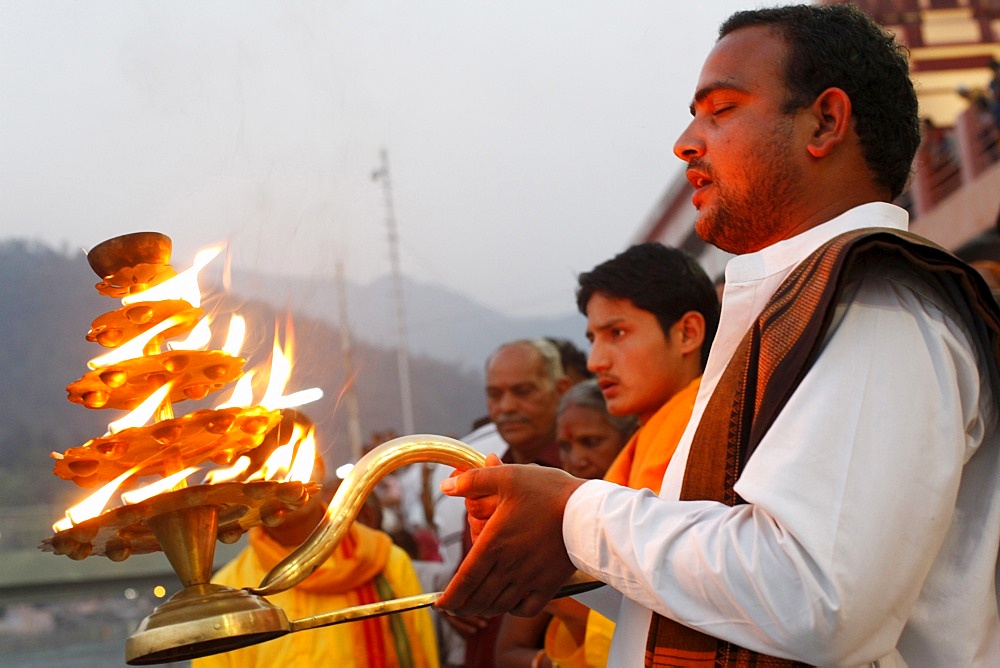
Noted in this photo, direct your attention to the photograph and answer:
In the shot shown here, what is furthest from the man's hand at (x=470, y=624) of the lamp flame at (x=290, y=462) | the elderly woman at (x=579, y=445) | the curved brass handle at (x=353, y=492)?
the lamp flame at (x=290, y=462)

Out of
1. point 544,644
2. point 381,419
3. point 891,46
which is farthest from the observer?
point 381,419

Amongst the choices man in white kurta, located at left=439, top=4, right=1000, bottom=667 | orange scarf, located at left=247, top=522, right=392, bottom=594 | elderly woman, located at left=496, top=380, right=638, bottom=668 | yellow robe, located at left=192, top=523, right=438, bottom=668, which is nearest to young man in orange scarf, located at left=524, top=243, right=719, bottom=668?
elderly woman, located at left=496, top=380, right=638, bottom=668

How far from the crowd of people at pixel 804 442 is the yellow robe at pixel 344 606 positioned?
85.1 inches

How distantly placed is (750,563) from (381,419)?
6.58 m

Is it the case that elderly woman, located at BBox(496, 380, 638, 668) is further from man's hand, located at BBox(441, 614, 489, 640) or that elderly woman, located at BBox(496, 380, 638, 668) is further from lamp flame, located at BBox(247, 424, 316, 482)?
lamp flame, located at BBox(247, 424, 316, 482)

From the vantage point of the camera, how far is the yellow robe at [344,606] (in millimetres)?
3996

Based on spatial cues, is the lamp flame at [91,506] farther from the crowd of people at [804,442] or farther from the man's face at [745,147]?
the man's face at [745,147]

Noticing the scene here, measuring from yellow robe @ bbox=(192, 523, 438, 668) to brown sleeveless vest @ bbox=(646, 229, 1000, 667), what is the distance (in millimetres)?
2497

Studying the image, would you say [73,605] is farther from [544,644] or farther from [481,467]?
[481,467]

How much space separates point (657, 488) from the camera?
291cm

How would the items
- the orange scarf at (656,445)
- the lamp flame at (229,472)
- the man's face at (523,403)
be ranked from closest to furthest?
the lamp flame at (229,472) < the orange scarf at (656,445) < the man's face at (523,403)

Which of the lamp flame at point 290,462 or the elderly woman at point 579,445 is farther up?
the lamp flame at point 290,462

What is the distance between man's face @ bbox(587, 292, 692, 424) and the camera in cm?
334

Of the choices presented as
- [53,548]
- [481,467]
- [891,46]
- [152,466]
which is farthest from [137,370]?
[891,46]
